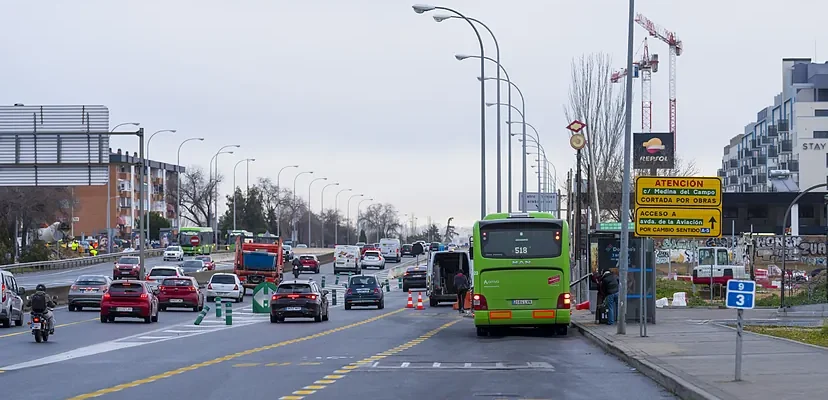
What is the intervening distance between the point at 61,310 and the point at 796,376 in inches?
1543

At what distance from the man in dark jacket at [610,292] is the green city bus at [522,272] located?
2.16 metres

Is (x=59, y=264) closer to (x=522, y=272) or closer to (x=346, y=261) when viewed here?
(x=346, y=261)

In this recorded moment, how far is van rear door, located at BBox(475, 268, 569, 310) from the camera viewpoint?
30.2 metres

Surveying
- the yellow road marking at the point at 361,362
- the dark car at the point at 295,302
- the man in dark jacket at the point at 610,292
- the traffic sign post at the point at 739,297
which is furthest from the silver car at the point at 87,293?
the traffic sign post at the point at 739,297

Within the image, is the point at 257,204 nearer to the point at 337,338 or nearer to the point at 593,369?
the point at 337,338

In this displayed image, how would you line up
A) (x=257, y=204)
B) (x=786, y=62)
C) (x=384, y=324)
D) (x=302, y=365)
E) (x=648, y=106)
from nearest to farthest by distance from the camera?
(x=302, y=365) → (x=384, y=324) → (x=786, y=62) → (x=648, y=106) → (x=257, y=204)

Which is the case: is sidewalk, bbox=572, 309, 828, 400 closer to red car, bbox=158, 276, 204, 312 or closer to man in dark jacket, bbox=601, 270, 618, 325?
man in dark jacket, bbox=601, 270, 618, 325

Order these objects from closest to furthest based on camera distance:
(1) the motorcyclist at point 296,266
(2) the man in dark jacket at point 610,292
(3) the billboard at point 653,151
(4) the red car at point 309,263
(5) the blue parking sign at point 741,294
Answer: (5) the blue parking sign at point 741,294
(2) the man in dark jacket at point 610,292
(3) the billboard at point 653,151
(1) the motorcyclist at point 296,266
(4) the red car at point 309,263

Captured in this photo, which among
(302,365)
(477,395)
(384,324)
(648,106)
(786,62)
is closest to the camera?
(477,395)

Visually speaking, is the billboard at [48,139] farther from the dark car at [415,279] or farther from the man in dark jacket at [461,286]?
the dark car at [415,279]

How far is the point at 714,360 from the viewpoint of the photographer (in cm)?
1988

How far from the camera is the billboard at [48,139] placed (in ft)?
136

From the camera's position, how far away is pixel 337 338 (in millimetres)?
31109

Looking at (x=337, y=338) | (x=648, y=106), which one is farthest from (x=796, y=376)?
(x=648, y=106)
